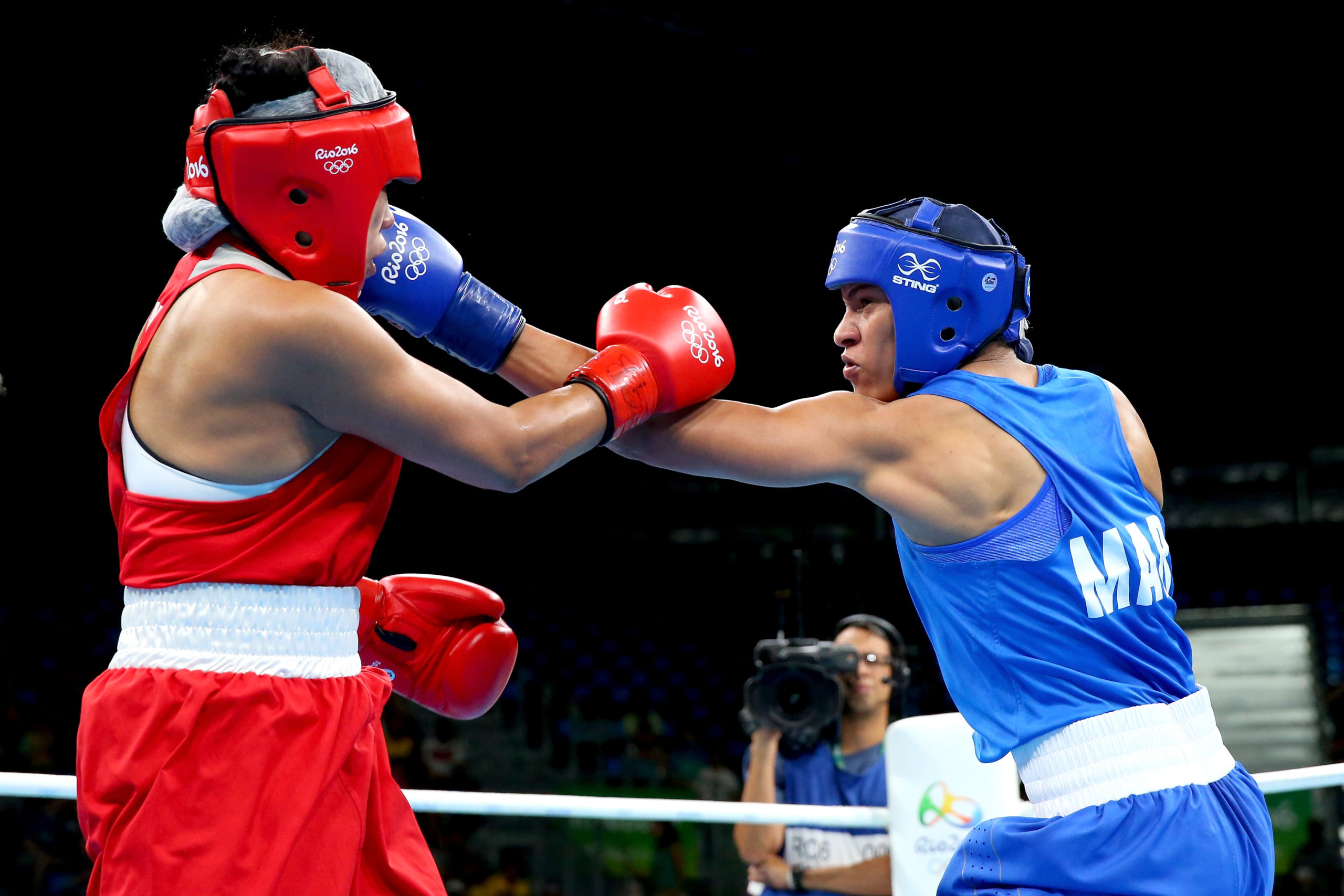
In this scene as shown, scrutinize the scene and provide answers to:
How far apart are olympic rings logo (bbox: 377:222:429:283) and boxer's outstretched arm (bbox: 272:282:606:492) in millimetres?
507

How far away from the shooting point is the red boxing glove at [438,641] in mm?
1852

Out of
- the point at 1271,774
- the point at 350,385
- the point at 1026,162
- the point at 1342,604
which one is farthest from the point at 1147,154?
the point at 350,385

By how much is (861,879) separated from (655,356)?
2.04 metres

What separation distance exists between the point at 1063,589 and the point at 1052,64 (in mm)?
6032

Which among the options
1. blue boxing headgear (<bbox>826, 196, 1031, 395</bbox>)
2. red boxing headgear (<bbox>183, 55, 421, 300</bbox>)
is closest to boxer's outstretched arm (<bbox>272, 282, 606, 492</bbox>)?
red boxing headgear (<bbox>183, 55, 421, 300</bbox>)

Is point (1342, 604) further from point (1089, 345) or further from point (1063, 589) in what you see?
point (1063, 589)

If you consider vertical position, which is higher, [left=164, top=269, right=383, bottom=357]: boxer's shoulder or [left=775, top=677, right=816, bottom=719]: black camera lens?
[left=164, top=269, right=383, bottom=357]: boxer's shoulder

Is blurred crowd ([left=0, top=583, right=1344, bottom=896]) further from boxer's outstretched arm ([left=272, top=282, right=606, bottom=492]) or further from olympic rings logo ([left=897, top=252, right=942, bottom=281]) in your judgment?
boxer's outstretched arm ([left=272, top=282, right=606, bottom=492])

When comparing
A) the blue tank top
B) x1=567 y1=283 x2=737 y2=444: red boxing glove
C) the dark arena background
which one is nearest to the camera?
the blue tank top

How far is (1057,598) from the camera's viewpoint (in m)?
1.80

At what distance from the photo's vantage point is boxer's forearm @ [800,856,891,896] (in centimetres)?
340

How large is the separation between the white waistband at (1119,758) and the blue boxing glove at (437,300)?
1.14m

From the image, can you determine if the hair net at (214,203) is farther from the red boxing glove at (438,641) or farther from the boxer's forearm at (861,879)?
the boxer's forearm at (861,879)

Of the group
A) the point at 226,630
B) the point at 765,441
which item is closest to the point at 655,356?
the point at 765,441
